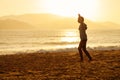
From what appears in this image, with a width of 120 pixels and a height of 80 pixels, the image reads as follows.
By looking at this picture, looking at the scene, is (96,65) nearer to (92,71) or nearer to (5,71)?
(92,71)

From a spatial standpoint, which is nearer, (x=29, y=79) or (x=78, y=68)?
(x=29, y=79)

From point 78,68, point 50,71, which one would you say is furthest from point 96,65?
point 50,71

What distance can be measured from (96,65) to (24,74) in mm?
3536

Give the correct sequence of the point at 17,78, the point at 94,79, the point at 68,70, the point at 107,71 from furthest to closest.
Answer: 1. the point at 68,70
2. the point at 107,71
3. the point at 17,78
4. the point at 94,79

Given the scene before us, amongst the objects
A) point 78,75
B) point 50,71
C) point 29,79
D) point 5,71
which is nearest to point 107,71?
point 78,75

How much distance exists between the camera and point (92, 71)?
1270 cm

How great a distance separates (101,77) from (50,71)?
2746 millimetres

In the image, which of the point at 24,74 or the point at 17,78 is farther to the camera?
the point at 24,74

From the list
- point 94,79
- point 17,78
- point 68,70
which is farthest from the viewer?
point 68,70

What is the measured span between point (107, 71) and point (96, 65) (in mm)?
1867

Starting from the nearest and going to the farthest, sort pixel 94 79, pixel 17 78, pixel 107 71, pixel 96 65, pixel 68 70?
pixel 94 79
pixel 17 78
pixel 107 71
pixel 68 70
pixel 96 65

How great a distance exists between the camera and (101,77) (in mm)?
11273

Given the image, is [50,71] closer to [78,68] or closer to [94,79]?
[78,68]

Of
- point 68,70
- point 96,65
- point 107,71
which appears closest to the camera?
point 107,71
